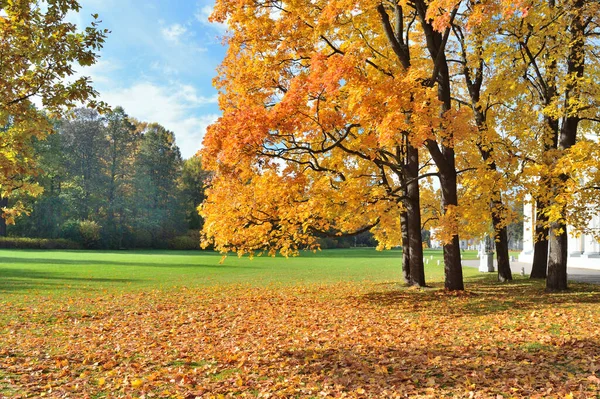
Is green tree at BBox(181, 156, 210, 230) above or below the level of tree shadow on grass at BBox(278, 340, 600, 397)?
above

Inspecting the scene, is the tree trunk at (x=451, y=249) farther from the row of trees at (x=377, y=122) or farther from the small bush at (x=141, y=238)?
the small bush at (x=141, y=238)

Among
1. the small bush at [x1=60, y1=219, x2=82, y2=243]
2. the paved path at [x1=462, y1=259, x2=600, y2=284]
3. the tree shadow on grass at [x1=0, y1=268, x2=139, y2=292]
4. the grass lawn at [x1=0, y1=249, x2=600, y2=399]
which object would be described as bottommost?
the paved path at [x1=462, y1=259, x2=600, y2=284]

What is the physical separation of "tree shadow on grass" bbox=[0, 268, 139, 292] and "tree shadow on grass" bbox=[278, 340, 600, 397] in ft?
43.9

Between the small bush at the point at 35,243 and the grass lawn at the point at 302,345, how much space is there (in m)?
40.4

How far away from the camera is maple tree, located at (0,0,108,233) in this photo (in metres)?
7.19

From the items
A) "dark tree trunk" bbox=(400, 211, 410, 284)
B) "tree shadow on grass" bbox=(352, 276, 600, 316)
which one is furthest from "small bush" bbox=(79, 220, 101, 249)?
"tree shadow on grass" bbox=(352, 276, 600, 316)

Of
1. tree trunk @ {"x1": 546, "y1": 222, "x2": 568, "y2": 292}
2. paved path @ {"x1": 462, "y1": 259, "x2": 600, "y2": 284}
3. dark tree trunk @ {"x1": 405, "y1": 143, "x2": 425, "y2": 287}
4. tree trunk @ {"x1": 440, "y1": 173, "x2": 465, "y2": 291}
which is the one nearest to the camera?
tree trunk @ {"x1": 546, "y1": 222, "x2": 568, "y2": 292}

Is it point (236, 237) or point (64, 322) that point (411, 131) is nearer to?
point (236, 237)

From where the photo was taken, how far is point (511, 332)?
8.39 m

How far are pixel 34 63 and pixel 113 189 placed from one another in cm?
6495

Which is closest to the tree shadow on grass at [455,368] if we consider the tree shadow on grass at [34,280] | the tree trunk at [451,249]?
the tree trunk at [451,249]

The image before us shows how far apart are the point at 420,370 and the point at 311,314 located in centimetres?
560

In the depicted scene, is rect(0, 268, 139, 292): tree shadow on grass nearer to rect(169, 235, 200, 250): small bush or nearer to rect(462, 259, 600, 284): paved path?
rect(462, 259, 600, 284): paved path

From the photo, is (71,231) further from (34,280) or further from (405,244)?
(405,244)
